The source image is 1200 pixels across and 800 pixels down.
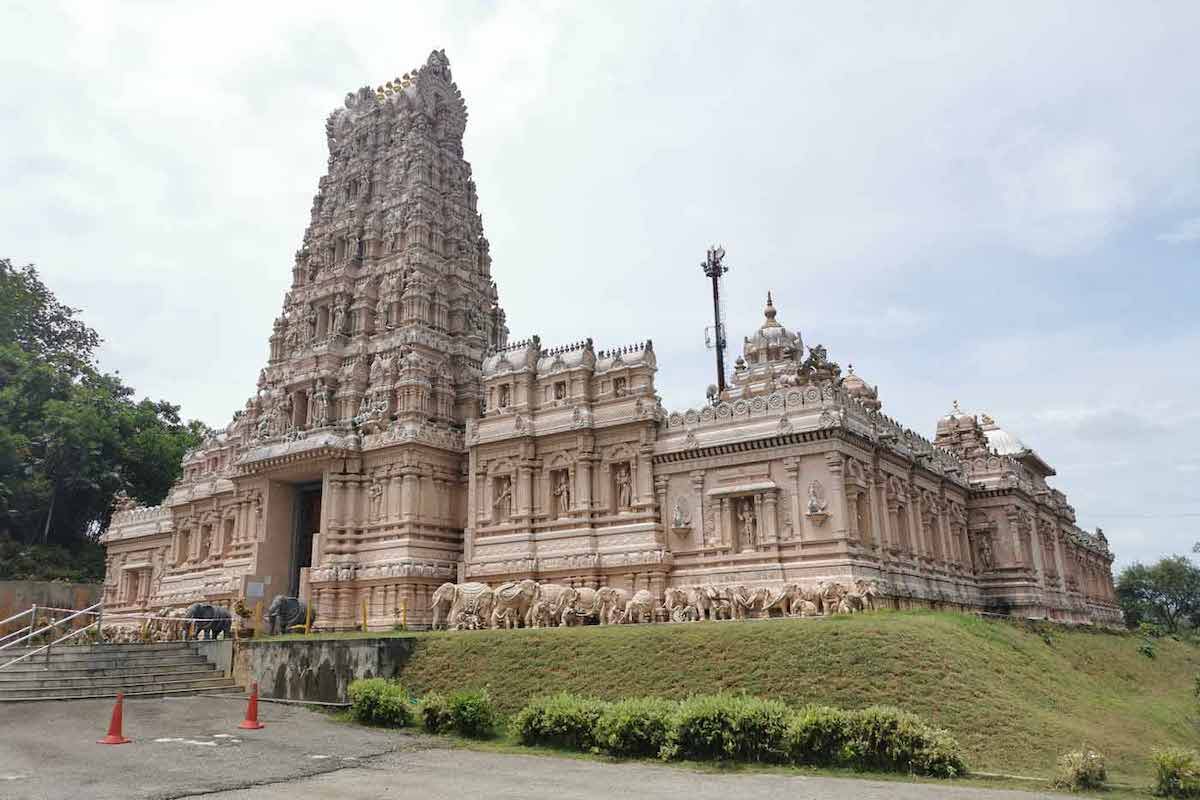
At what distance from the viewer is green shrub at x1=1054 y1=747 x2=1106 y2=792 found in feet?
44.1

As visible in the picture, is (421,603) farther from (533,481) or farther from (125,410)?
(125,410)

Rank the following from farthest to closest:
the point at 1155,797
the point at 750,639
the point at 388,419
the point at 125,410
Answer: the point at 125,410 < the point at 388,419 < the point at 750,639 < the point at 1155,797

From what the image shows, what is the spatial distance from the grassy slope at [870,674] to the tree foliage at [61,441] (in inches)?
1666

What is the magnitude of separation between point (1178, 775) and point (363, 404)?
32251 mm

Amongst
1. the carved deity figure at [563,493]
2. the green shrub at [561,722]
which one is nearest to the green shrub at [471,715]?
the green shrub at [561,722]

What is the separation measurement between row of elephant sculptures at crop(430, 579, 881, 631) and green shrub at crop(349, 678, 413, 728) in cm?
666

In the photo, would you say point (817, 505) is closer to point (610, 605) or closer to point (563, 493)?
point (610, 605)

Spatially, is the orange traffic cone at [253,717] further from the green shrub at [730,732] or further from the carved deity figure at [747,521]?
the carved deity figure at [747,521]

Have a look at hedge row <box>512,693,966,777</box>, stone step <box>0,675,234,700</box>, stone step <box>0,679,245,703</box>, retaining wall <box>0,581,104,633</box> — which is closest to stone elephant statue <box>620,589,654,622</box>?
hedge row <box>512,693,966,777</box>

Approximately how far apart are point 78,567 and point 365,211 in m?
32.3


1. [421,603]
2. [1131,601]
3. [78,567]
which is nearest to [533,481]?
[421,603]

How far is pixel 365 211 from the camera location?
1713 inches

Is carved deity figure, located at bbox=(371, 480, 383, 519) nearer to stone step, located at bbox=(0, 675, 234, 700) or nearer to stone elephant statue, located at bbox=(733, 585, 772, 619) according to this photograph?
stone step, located at bbox=(0, 675, 234, 700)

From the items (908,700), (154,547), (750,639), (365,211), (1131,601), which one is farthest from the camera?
(1131,601)
